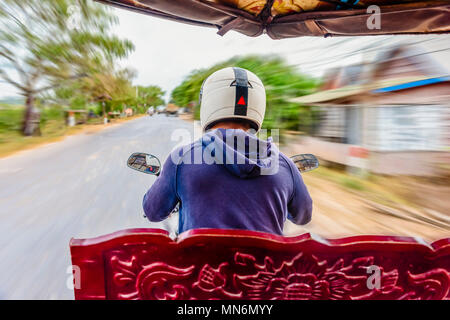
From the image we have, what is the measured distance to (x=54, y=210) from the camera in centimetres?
297

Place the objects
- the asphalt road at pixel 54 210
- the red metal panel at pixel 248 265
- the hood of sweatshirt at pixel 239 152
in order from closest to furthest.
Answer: the red metal panel at pixel 248 265 → the hood of sweatshirt at pixel 239 152 → the asphalt road at pixel 54 210

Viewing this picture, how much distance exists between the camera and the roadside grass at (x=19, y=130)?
6220 millimetres

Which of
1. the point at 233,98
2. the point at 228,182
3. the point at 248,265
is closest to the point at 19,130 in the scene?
the point at 233,98

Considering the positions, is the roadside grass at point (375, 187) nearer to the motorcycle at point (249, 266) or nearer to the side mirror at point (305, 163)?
the side mirror at point (305, 163)

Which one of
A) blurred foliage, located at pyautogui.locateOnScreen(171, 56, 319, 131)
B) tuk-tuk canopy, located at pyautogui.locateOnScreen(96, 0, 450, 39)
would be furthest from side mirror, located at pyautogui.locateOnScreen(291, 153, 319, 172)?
blurred foliage, located at pyautogui.locateOnScreen(171, 56, 319, 131)

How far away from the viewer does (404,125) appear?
14.2 ft

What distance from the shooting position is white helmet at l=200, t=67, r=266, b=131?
105 centimetres

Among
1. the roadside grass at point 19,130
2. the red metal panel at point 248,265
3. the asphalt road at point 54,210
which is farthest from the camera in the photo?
the roadside grass at point 19,130

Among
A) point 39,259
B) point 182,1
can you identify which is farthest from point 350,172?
point 39,259

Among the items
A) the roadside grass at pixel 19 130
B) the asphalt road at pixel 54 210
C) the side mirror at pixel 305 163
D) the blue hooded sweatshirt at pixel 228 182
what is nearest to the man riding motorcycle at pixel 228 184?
the blue hooded sweatshirt at pixel 228 182

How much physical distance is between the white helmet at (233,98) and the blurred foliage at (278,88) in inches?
64.2

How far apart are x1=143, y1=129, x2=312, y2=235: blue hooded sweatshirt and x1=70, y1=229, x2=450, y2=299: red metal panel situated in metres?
0.19

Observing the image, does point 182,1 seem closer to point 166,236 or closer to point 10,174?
point 166,236

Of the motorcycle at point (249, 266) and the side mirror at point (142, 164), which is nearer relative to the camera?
the motorcycle at point (249, 266)
